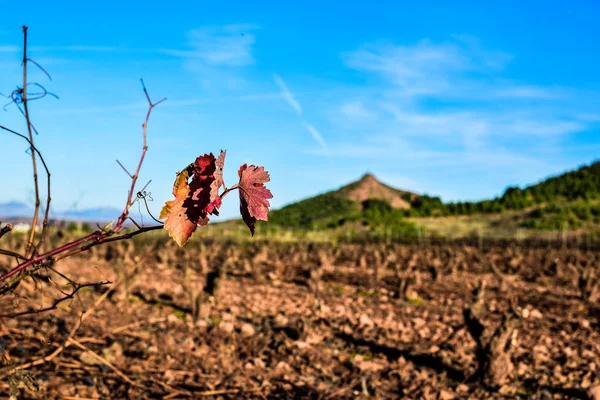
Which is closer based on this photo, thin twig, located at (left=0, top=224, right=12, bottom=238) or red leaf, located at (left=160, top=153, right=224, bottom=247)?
red leaf, located at (left=160, top=153, right=224, bottom=247)

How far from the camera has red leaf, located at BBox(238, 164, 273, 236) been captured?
1.41m

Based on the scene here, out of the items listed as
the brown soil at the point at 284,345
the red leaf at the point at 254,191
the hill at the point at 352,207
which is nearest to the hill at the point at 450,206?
the hill at the point at 352,207

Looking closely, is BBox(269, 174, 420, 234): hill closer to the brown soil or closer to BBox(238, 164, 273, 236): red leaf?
the brown soil

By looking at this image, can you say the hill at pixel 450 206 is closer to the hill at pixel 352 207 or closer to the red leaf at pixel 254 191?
the hill at pixel 352 207

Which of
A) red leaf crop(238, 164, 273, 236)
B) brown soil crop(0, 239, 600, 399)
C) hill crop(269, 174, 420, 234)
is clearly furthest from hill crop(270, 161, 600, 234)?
Answer: red leaf crop(238, 164, 273, 236)

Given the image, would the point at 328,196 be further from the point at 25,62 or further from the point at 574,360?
the point at 25,62

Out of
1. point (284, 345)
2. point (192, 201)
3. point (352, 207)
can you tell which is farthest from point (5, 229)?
point (352, 207)

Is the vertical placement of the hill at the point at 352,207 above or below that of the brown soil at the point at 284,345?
above

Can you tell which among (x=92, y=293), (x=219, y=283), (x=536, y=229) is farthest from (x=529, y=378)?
(x=536, y=229)

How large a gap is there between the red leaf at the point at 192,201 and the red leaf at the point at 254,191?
0.22 ft

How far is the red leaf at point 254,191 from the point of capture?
141 centimetres

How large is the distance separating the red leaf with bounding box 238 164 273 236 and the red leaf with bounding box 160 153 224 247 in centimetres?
7

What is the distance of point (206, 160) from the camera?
137cm

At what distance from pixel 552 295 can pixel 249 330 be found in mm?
6432
